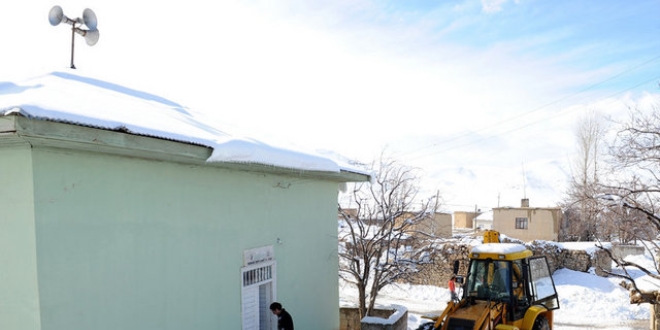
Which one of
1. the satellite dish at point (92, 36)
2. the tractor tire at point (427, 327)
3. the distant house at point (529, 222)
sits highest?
the satellite dish at point (92, 36)

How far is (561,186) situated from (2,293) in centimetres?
10195

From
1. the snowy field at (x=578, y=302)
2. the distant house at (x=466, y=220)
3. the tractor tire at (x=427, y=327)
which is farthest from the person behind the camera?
the distant house at (x=466, y=220)

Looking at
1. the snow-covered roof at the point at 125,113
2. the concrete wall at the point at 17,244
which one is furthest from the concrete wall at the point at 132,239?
the snow-covered roof at the point at 125,113

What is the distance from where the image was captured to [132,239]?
6.18m

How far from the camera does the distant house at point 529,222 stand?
1356 inches

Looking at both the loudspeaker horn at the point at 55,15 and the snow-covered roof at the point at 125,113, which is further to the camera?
the loudspeaker horn at the point at 55,15

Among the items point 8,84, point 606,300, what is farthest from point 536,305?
point 606,300

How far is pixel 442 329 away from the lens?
881cm

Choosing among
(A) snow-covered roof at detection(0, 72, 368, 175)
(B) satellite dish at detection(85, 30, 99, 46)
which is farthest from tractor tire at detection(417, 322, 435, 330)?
(B) satellite dish at detection(85, 30, 99, 46)

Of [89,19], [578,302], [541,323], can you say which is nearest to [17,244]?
[89,19]

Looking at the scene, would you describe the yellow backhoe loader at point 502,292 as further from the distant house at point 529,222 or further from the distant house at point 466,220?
the distant house at point 466,220

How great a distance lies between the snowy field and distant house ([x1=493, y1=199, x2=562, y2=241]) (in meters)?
8.82

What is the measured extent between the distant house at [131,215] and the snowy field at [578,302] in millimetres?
8850

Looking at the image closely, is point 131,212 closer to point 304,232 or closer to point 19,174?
point 19,174
